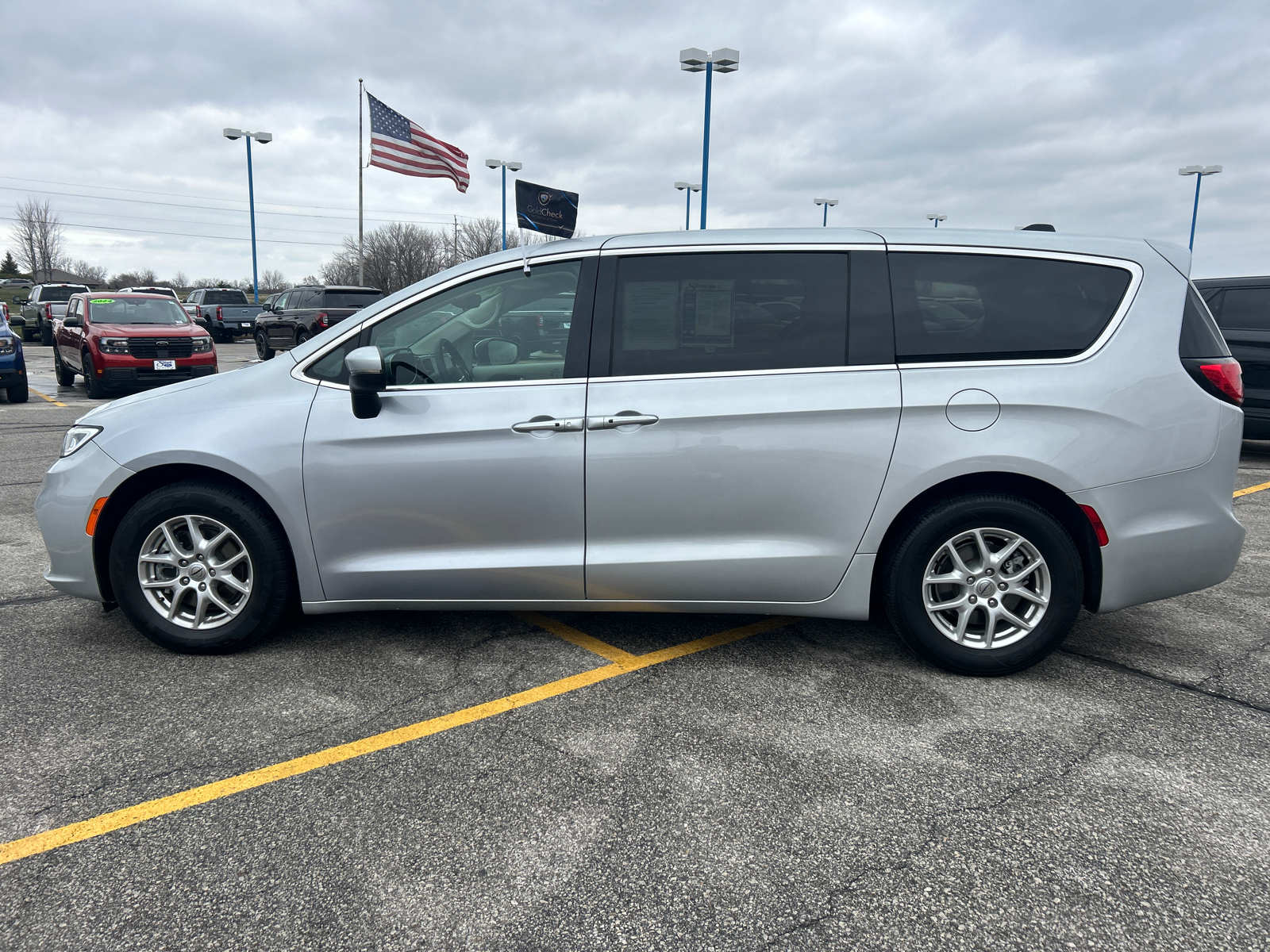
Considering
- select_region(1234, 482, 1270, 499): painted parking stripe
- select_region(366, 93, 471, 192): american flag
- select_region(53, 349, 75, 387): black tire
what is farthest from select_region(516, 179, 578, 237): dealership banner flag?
select_region(1234, 482, 1270, 499): painted parking stripe

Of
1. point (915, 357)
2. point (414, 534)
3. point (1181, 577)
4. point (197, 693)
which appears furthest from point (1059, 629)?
point (197, 693)

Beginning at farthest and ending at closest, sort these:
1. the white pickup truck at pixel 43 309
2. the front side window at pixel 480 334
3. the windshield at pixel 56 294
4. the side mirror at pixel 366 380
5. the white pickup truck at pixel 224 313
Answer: the white pickup truck at pixel 224 313, the windshield at pixel 56 294, the white pickup truck at pixel 43 309, the front side window at pixel 480 334, the side mirror at pixel 366 380

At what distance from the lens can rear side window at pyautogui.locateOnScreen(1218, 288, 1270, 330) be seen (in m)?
9.04

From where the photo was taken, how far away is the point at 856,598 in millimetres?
3562

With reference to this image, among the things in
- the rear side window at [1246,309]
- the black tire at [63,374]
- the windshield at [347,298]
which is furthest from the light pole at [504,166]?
the rear side window at [1246,309]

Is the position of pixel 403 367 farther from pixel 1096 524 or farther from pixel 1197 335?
pixel 1197 335

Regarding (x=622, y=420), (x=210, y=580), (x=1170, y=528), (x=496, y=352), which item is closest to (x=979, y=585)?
(x=1170, y=528)

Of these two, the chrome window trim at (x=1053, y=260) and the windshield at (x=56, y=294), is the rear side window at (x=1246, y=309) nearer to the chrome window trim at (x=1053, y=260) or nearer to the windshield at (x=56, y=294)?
the chrome window trim at (x=1053, y=260)

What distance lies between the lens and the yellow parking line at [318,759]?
247 cm

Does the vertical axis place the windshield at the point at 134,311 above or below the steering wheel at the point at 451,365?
above

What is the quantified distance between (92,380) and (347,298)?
8796mm

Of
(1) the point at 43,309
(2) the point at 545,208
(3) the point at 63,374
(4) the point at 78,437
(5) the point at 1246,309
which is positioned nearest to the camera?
(4) the point at 78,437

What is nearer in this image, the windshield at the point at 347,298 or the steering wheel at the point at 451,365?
the steering wheel at the point at 451,365

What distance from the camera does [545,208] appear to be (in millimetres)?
15938
